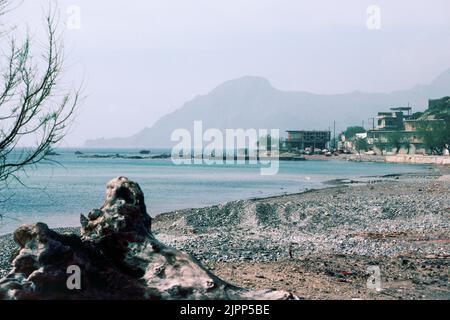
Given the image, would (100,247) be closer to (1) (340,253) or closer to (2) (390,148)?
(1) (340,253)

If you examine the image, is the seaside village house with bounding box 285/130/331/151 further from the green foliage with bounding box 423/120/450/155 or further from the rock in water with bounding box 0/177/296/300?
the rock in water with bounding box 0/177/296/300

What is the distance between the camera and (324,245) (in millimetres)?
17375

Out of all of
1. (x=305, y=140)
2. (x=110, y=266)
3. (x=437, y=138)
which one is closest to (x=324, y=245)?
(x=110, y=266)

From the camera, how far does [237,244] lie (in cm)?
1770

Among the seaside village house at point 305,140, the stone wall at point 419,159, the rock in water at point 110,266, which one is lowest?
the stone wall at point 419,159

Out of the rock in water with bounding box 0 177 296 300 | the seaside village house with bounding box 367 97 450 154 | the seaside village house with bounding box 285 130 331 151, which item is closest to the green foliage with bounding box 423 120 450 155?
the seaside village house with bounding box 367 97 450 154

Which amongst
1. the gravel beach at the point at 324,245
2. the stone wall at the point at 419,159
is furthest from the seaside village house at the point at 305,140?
the gravel beach at the point at 324,245

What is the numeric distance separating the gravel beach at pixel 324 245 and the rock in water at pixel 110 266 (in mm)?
2779

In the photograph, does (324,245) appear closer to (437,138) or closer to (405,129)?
(437,138)

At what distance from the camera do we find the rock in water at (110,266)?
7949mm

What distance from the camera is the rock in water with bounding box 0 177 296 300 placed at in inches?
313

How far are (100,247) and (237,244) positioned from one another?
30.8ft

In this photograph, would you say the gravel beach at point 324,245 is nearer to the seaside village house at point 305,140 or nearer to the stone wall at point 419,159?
the stone wall at point 419,159
